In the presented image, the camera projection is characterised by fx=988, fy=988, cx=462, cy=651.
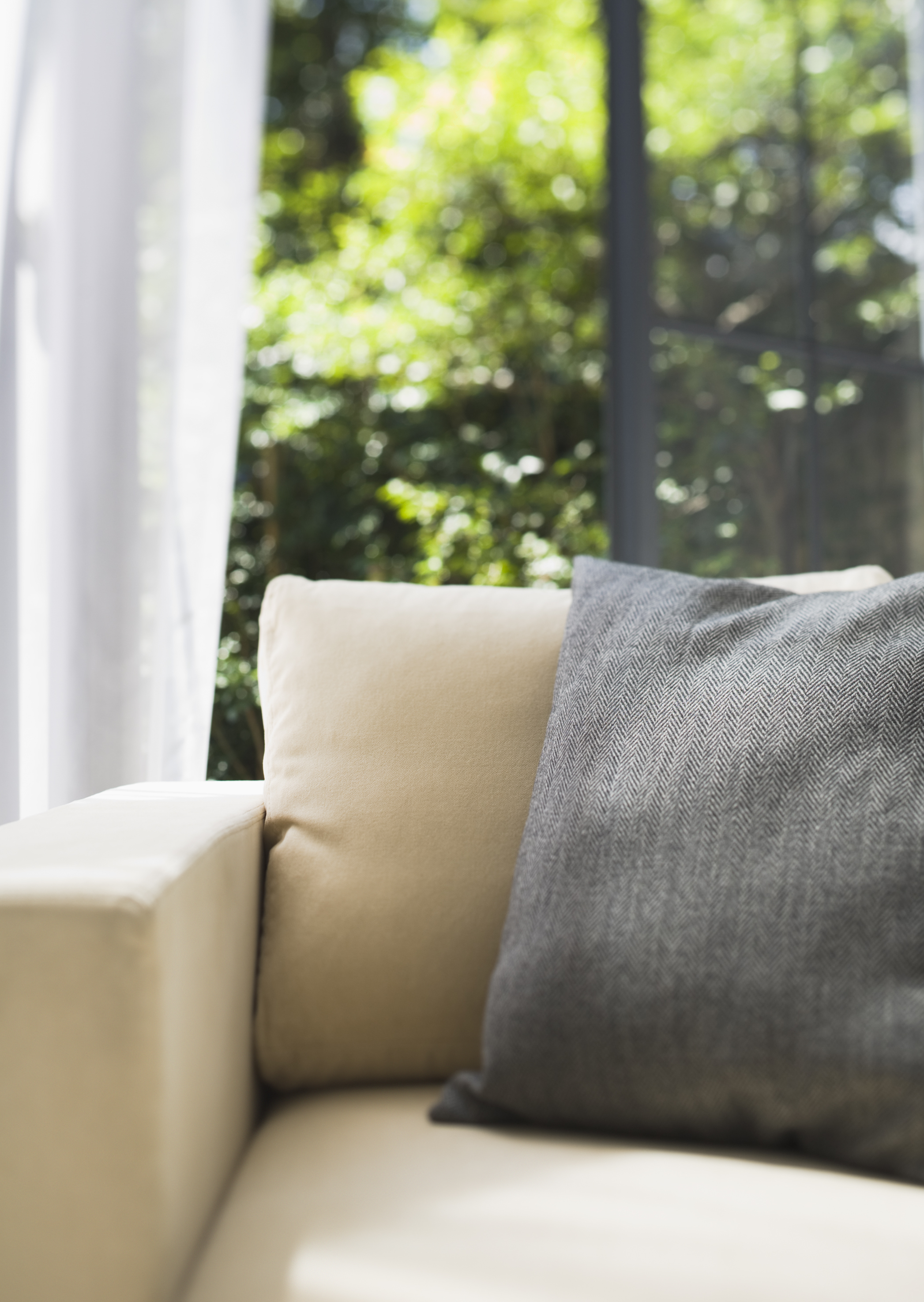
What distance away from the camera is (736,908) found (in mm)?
705

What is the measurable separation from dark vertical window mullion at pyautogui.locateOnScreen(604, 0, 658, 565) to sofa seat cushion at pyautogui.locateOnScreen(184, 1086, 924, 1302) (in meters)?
1.37

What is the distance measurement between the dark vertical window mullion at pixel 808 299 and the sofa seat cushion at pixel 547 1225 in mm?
1496

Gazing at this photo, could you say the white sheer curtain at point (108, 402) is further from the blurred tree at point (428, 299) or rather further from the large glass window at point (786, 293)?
the large glass window at point (786, 293)

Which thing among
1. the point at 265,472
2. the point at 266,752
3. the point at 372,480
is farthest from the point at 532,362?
the point at 266,752

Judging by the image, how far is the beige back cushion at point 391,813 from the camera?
825 mm

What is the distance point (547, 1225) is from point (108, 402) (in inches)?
51.6

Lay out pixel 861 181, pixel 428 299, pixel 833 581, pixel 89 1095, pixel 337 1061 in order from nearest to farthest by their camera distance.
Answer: pixel 89 1095 → pixel 337 1061 → pixel 833 581 → pixel 861 181 → pixel 428 299

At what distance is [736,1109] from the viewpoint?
681 mm

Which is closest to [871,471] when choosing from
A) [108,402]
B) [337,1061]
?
[108,402]

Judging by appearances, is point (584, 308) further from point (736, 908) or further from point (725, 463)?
point (736, 908)

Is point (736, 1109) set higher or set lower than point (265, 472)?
lower

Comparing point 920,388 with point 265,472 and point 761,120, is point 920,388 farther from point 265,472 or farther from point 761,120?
point 265,472

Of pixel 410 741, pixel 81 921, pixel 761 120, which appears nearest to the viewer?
pixel 81 921

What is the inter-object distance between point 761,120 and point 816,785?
1.84m
